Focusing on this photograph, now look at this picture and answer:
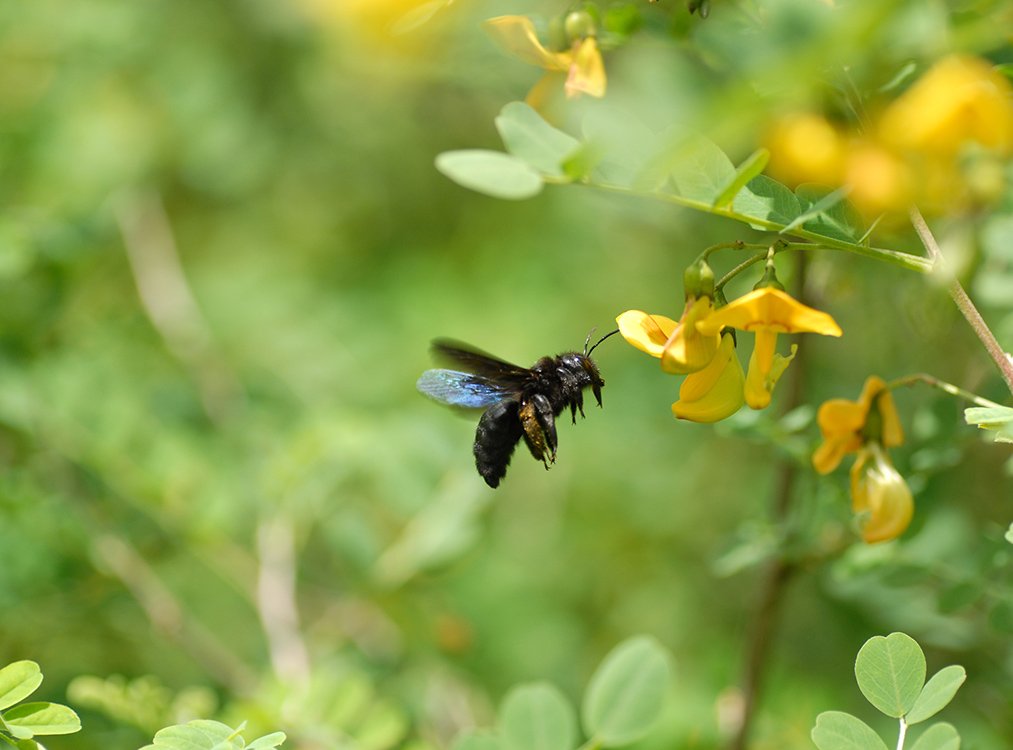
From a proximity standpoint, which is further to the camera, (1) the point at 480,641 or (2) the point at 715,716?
(1) the point at 480,641

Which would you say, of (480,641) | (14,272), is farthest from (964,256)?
(480,641)

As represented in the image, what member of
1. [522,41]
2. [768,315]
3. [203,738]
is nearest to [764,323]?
[768,315]

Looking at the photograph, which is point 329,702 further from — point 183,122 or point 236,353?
point 183,122

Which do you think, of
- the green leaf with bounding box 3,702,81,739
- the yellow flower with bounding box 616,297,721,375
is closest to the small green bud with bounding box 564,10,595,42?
the yellow flower with bounding box 616,297,721,375

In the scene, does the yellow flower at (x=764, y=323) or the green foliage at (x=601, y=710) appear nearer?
the yellow flower at (x=764, y=323)

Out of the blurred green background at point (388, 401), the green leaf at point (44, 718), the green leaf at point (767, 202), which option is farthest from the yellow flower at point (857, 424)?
the green leaf at point (44, 718)

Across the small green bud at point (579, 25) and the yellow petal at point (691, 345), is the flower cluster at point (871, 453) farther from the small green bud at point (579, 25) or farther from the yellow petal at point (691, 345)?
the small green bud at point (579, 25)

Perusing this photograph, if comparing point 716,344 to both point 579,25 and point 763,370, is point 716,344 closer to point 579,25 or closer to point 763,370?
point 763,370
